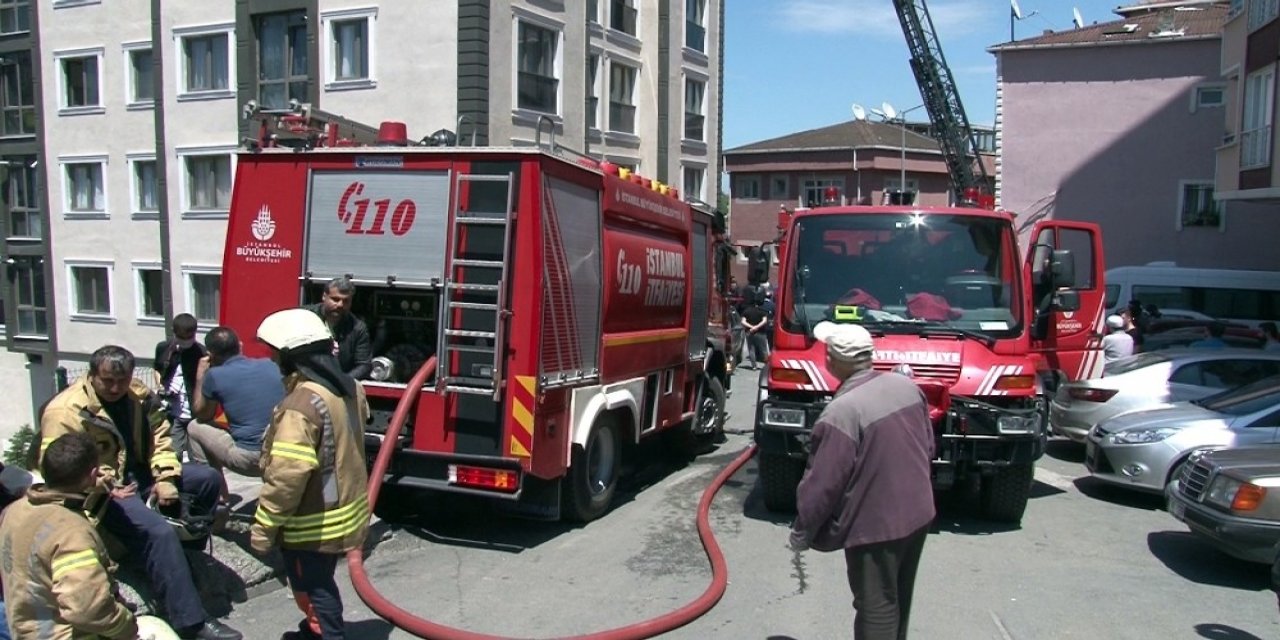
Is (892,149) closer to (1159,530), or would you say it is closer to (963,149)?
(963,149)

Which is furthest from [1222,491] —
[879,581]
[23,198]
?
[23,198]

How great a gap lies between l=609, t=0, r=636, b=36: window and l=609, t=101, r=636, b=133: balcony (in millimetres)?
2074

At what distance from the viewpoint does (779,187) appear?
186ft

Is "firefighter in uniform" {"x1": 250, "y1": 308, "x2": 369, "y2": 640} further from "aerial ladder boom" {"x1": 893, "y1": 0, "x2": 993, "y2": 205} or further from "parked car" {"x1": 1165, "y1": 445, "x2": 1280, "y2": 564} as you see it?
"aerial ladder boom" {"x1": 893, "y1": 0, "x2": 993, "y2": 205}

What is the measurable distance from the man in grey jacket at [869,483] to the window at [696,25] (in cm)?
2968

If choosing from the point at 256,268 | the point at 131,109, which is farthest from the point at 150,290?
the point at 256,268

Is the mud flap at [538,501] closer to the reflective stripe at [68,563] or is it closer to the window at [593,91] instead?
the reflective stripe at [68,563]

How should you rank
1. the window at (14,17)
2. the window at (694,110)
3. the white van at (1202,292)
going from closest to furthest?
the white van at (1202,292) → the window at (14,17) → the window at (694,110)

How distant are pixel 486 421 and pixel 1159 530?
579 cm

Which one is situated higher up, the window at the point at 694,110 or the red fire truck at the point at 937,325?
the window at the point at 694,110

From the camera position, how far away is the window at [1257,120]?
18828 mm

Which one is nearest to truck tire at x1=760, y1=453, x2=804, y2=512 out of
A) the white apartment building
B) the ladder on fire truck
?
the ladder on fire truck

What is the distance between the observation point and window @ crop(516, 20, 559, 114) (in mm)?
24984

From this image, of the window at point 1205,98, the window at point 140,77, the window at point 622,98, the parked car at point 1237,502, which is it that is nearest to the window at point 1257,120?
the window at point 1205,98
